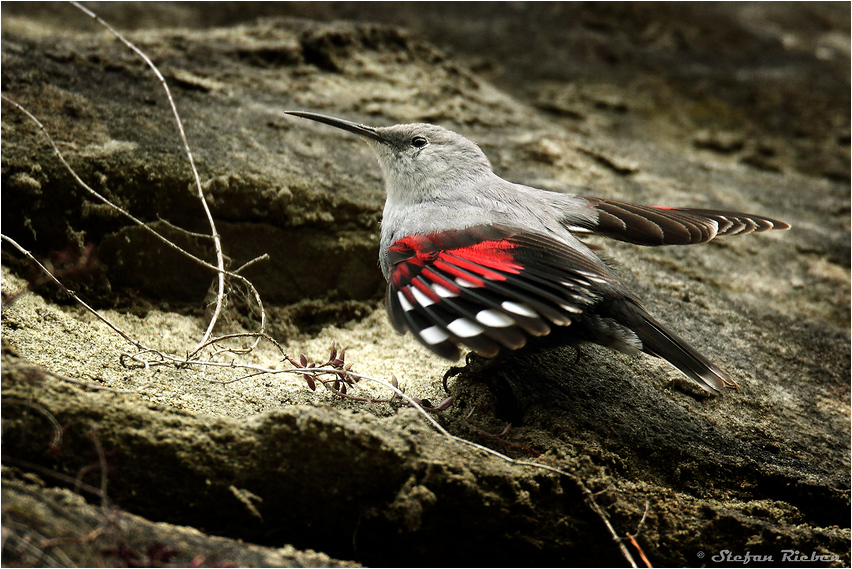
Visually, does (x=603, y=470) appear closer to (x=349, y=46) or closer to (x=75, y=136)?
(x=75, y=136)

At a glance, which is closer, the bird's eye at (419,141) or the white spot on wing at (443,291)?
the white spot on wing at (443,291)

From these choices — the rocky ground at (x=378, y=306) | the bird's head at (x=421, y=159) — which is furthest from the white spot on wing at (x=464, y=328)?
the bird's head at (x=421, y=159)

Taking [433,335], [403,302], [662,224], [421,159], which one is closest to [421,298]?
[403,302]

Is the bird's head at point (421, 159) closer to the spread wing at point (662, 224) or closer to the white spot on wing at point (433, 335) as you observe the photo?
the spread wing at point (662, 224)

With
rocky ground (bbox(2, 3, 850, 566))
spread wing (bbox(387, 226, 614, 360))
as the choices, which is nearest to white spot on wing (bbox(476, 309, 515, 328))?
spread wing (bbox(387, 226, 614, 360))

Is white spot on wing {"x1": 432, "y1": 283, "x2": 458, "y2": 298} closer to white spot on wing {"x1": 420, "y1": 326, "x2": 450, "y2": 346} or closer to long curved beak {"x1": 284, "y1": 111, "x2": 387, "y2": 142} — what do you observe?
white spot on wing {"x1": 420, "y1": 326, "x2": 450, "y2": 346}

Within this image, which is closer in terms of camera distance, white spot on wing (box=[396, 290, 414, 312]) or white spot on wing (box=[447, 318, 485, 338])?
white spot on wing (box=[447, 318, 485, 338])

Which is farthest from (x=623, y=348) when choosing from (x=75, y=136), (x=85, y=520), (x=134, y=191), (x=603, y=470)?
(x=75, y=136)
